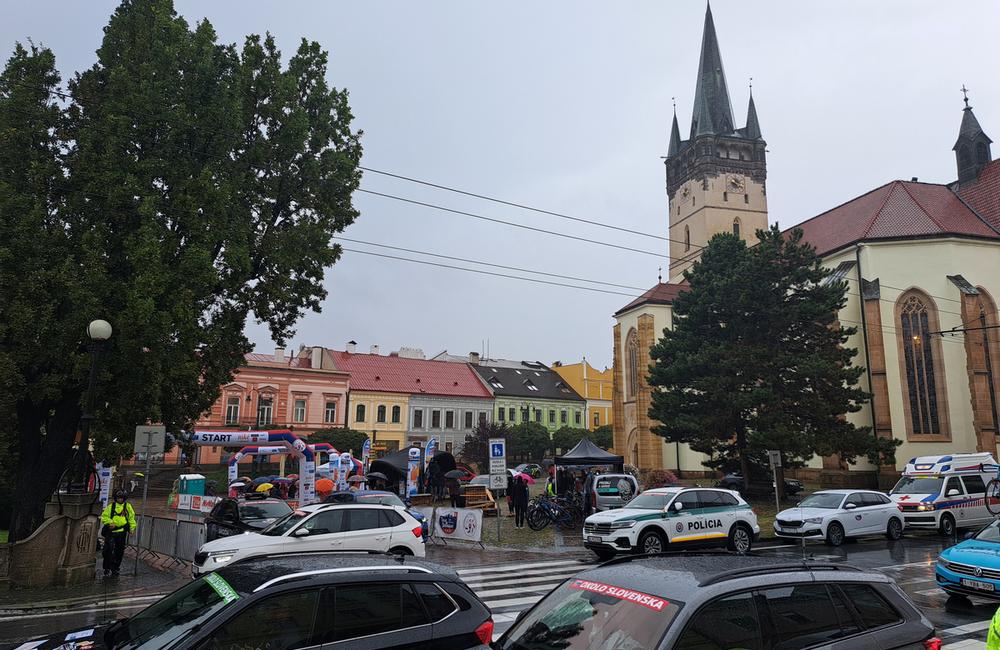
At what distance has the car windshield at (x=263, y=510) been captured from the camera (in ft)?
53.5

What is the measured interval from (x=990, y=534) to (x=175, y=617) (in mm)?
11973

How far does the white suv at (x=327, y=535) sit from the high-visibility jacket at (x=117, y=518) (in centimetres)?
334

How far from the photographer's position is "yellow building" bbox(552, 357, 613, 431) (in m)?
73.6

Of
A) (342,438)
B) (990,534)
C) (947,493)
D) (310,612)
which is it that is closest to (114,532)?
(310,612)

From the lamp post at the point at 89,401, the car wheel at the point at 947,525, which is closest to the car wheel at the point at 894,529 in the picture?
the car wheel at the point at 947,525

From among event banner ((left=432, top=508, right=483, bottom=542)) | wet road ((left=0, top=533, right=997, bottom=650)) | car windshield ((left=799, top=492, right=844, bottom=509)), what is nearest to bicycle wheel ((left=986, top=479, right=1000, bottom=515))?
wet road ((left=0, top=533, right=997, bottom=650))

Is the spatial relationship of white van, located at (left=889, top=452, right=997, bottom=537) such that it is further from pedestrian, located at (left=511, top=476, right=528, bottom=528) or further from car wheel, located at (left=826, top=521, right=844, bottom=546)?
pedestrian, located at (left=511, top=476, right=528, bottom=528)

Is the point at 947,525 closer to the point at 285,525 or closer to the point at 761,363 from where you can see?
the point at 761,363

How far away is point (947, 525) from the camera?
20109 mm

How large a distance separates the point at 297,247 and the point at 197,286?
329cm

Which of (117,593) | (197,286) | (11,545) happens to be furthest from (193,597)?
(197,286)

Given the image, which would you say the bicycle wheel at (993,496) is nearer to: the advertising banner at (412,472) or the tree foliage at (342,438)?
the advertising banner at (412,472)

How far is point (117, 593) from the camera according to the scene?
12.3 metres

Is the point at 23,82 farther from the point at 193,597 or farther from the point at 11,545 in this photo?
the point at 193,597
